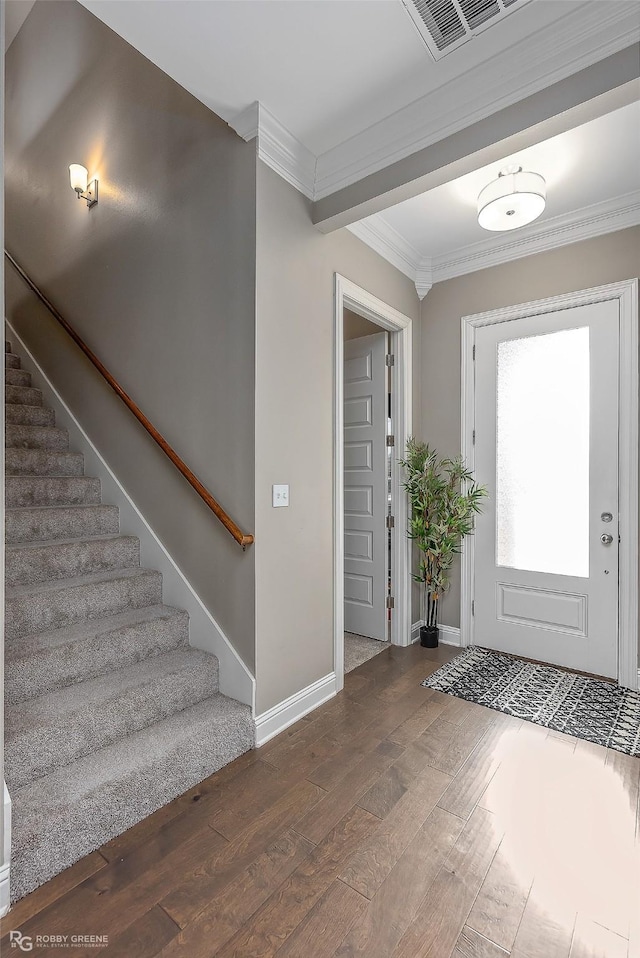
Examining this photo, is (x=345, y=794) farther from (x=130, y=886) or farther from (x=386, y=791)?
(x=130, y=886)

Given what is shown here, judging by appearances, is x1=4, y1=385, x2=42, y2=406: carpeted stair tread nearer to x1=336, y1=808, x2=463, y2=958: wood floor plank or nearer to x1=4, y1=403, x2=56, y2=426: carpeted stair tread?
x1=4, y1=403, x2=56, y2=426: carpeted stair tread

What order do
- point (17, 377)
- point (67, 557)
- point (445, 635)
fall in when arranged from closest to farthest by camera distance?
point (67, 557) < point (445, 635) < point (17, 377)

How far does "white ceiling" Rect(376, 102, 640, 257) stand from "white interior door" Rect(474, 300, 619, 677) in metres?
0.62

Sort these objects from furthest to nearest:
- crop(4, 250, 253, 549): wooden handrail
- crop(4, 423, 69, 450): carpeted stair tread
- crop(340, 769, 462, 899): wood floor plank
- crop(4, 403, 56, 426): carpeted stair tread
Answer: crop(4, 403, 56, 426): carpeted stair tread, crop(4, 423, 69, 450): carpeted stair tread, crop(4, 250, 253, 549): wooden handrail, crop(340, 769, 462, 899): wood floor plank

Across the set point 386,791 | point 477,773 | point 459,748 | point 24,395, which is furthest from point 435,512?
point 24,395

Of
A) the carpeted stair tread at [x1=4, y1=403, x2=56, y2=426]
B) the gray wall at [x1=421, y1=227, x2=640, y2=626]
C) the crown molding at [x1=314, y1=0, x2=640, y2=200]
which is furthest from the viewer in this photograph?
the carpeted stair tread at [x1=4, y1=403, x2=56, y2=426]

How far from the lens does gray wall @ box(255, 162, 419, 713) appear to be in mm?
2234

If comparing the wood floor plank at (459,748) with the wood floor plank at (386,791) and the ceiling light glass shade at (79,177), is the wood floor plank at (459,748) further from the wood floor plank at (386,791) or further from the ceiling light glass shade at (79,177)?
the ceiling light glass shade at (79,177)

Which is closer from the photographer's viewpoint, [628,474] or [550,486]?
[628,474]

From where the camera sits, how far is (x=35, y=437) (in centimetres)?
328

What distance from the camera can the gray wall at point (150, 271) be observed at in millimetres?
2293

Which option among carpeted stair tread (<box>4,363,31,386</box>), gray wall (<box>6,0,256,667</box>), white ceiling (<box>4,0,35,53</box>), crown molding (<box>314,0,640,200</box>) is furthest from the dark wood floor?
white ceiling (<box>4,0,35,53</box>)

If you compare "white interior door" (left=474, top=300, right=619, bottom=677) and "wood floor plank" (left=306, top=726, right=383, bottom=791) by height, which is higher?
"white interior door" (left=474, top=300, right=619, bottom=677)

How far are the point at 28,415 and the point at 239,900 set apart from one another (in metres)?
3.28
